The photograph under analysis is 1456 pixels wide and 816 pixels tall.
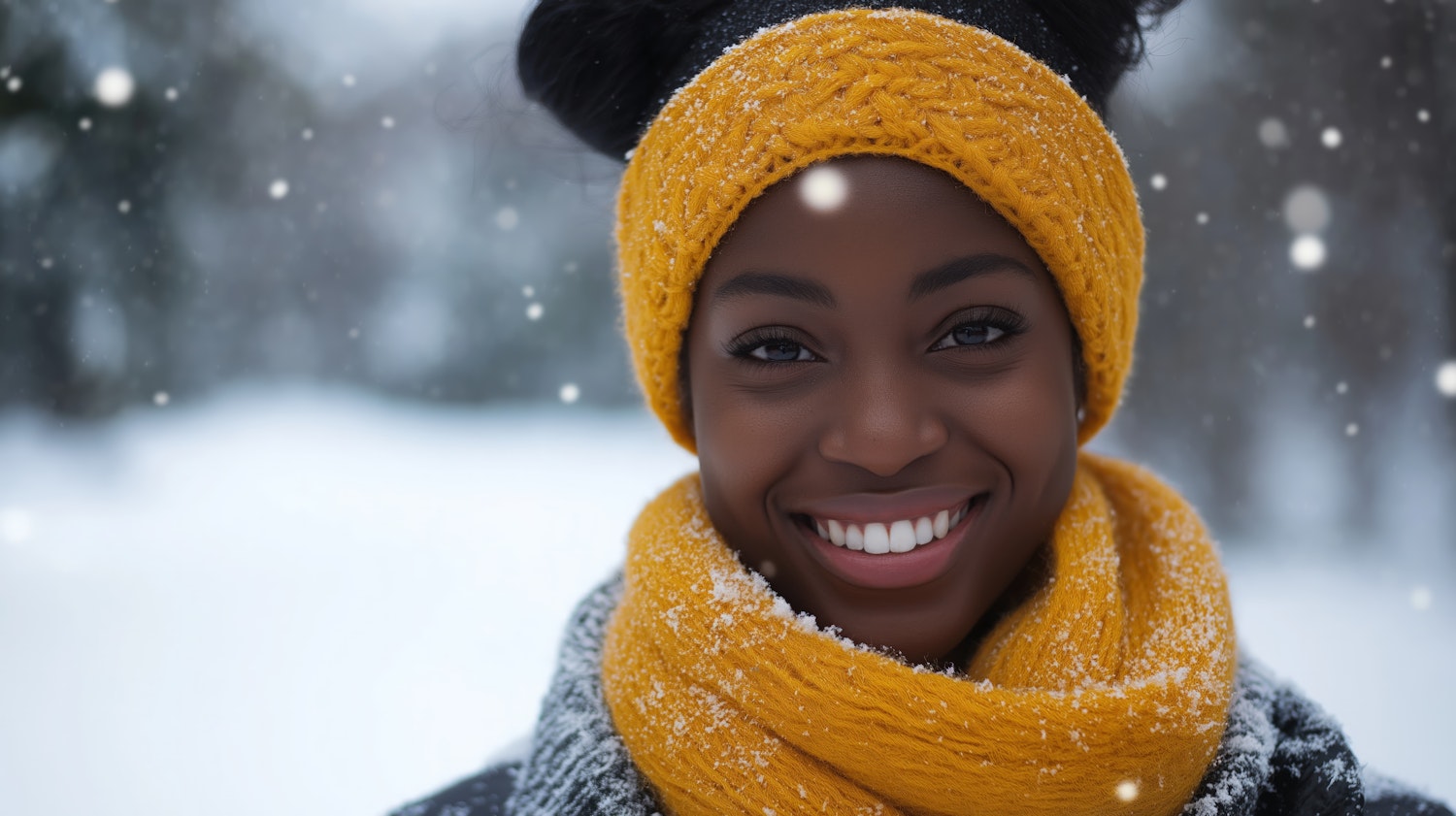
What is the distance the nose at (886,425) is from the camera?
1.14m

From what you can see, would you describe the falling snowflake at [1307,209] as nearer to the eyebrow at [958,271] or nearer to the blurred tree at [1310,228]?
the blurred tree at [1310,228]

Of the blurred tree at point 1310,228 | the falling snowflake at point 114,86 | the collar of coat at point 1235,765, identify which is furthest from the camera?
the falling snowflake at point 114,86

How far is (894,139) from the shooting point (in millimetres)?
1147

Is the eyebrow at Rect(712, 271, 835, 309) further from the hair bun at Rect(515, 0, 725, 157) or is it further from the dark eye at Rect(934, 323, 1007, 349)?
the hair bun at Rect(515, 0, 725, 157)

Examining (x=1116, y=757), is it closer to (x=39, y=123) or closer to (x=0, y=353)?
(x=39, y=123)

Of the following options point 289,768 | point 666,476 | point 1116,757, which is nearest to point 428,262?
point 666,476

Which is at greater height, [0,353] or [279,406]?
[0,353]

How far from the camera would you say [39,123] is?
4.10 m

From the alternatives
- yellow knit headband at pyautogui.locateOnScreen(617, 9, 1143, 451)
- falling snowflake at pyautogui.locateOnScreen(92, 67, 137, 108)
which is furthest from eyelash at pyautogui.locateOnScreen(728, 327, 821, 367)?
falling snowflake at pyautogui.locateOnScreen(92, 67, 137, 108)

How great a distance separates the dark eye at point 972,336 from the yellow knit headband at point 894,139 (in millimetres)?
111

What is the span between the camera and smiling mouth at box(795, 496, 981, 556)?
124 cm

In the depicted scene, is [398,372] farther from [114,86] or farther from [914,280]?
[914,280]

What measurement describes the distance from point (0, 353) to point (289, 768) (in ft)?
9.54

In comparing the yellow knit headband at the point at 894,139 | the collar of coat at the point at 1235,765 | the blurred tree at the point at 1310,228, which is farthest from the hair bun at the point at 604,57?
the blurred tree at the point at 1310,228
